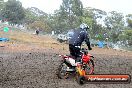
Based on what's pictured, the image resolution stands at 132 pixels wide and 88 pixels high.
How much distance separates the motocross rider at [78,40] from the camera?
1275 cm

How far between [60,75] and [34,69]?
250cm

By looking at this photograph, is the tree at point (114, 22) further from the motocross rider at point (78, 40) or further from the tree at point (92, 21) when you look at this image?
the motocross rider at point (78, 40)

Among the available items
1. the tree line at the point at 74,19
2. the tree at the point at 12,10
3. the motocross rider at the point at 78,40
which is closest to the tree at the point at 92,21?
the tree line at the point at 74,19

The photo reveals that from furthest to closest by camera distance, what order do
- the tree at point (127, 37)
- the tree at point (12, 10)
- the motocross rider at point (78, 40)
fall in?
the tree at point (12, 10) → the tree at point (127, 37) → the motocross rider at point (78, 40)

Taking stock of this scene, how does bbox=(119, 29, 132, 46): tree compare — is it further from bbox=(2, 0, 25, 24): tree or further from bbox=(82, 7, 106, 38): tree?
bbox=(2, 0, 25, 24): tree

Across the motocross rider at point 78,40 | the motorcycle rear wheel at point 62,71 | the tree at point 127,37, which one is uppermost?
the motocross rider at point 78,40

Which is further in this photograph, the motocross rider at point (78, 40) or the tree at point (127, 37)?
the tree at point (127, 37)

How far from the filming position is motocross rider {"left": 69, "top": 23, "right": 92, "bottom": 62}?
1275 centimetres

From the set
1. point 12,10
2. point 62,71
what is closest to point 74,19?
point 12,10

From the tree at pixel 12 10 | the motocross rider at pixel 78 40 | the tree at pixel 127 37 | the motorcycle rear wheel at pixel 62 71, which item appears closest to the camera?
Answer: the motocross rider at pixel 78 40

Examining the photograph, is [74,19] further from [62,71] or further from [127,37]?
[62,71]

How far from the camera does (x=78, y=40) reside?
12.9 meters

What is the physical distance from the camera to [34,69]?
15242 millimetres

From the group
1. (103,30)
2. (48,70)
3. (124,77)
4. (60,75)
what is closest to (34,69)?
(48,70)
